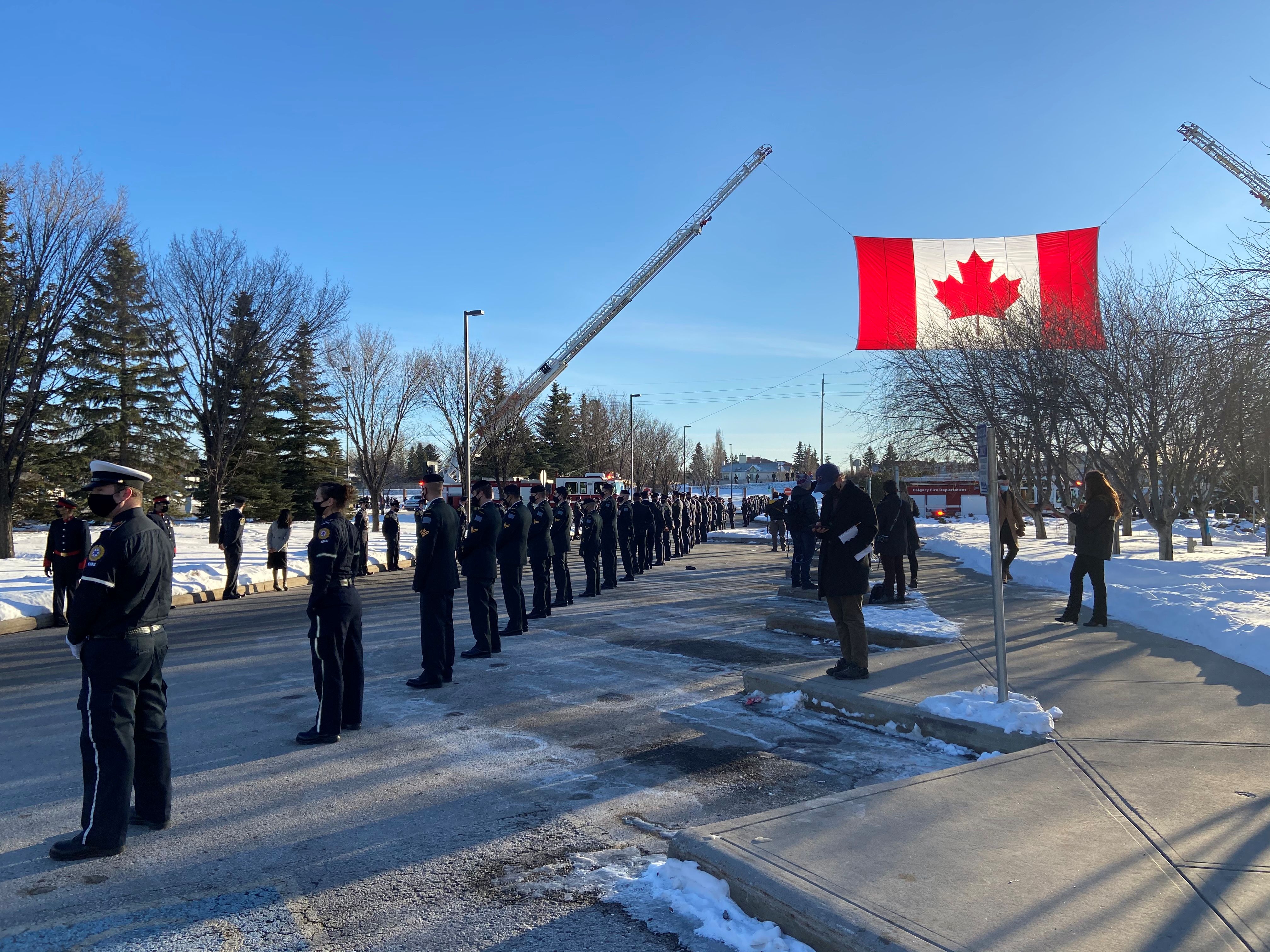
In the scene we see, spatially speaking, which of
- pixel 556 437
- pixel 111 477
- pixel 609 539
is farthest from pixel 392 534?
pixel 556 437

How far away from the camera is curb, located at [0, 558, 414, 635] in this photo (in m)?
12.5

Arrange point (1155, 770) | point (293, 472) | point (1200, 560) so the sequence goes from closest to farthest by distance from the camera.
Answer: point (1155, 770), point (1200, 560), point (293, 472)

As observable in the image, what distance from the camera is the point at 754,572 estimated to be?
20469mm

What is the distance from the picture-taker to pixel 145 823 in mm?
4609

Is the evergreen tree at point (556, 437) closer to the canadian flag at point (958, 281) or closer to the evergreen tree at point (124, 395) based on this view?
the evergreen tree at point (124, 395)

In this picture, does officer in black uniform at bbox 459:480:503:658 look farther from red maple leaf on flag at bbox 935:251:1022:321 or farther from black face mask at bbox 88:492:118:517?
red maple leaf on flag at bbox 935:251:1022:321

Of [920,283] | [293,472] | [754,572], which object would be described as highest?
[920,283]

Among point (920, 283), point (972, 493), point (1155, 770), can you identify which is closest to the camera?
point (1155, 770)

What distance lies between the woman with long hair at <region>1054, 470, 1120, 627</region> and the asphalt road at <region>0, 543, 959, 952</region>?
10.8 ft

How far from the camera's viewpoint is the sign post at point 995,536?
19.1 feet

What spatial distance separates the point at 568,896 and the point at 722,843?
0.74 metres

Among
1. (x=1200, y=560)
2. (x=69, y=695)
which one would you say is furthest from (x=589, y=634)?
(x=1200, y=560)

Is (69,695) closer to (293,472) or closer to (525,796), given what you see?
(525,796)

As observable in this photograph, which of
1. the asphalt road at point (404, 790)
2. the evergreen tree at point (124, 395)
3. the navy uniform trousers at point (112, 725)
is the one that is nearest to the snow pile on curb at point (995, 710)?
the asphalt road at point (404, 790)
